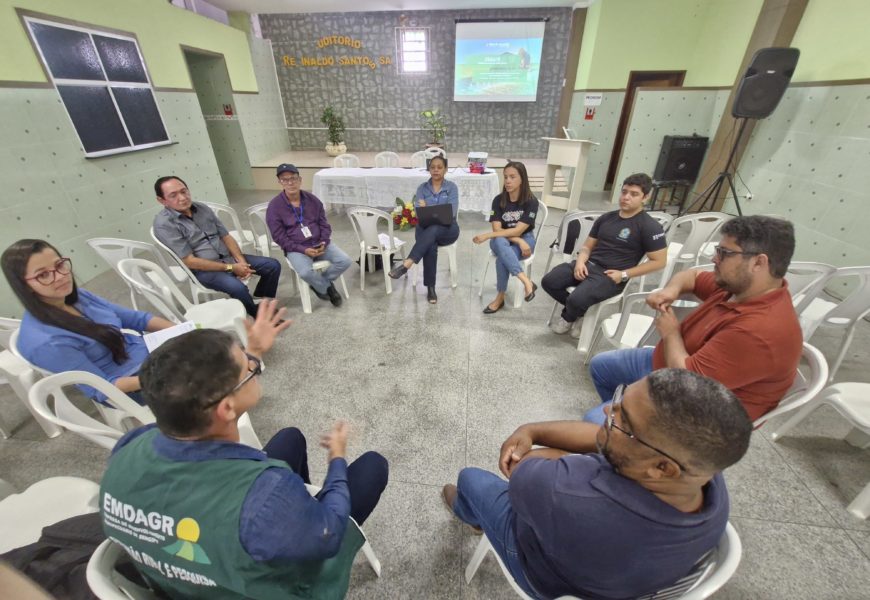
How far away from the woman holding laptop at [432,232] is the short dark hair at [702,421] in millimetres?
2230

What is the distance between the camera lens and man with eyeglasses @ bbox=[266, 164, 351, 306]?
259cm

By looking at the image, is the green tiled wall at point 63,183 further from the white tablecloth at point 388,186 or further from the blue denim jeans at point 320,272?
the blue denim jeans at point 320,272

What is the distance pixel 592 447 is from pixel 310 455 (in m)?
1.23

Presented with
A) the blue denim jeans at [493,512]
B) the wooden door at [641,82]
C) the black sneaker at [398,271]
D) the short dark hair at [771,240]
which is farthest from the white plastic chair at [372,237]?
the wooden door at [641,82]

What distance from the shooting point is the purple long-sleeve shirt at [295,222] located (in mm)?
2604

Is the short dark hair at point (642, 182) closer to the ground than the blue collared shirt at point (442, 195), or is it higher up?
higher up

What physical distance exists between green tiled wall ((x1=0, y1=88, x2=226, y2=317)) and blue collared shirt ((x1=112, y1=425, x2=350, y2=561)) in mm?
3329

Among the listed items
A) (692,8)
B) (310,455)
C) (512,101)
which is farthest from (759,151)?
(310,455)

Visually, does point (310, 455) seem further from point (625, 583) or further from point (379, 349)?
point (625, 583)

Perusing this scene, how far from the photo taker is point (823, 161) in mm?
3086

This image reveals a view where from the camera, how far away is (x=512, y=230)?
2592 millimetres

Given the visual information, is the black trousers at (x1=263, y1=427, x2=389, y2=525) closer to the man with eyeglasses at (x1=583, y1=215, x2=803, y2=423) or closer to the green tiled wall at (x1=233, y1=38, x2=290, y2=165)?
the man with eyeglasses at (x1=583, y1=215, x2=803, y2=423)

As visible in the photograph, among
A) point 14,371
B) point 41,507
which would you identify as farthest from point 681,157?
point 14,371

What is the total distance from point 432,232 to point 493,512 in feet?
6.99
